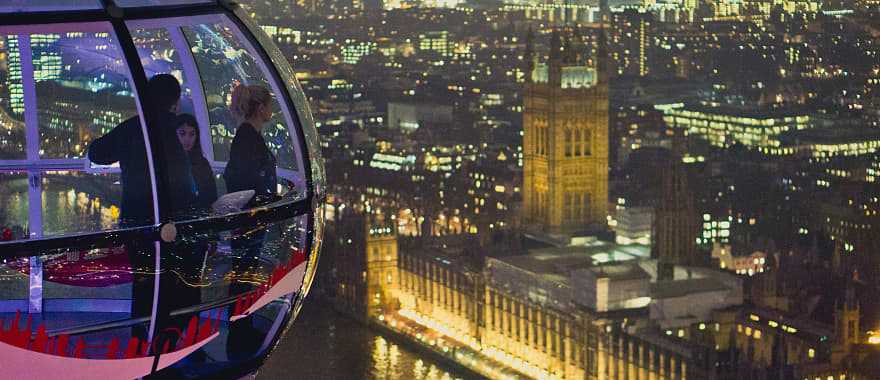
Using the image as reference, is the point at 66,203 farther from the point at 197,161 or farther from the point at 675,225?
the point at 675,225

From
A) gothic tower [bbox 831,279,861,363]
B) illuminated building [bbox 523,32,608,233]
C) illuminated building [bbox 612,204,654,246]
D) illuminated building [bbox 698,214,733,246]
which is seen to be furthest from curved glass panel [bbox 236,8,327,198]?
illuminated building [bbox 523,32,608,233]

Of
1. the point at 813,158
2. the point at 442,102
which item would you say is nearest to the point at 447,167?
the point at 442,102

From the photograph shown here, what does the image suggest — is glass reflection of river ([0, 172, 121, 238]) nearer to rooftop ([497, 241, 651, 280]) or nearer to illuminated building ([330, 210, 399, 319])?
rooftop ([497, 241, 651, 280])

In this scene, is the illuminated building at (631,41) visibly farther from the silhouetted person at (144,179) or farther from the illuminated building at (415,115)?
the silhouetted person at (144,179)

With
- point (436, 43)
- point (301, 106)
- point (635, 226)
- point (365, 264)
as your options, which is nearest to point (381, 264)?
point (365, 264)

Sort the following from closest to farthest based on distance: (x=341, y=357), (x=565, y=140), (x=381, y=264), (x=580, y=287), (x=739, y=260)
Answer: (x=341, y=357) < (x=580, y=287) < (x=739, y=260) < (x=381, y=264) < (x=565, y=140)

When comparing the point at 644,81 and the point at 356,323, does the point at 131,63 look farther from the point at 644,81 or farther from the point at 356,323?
the point at 644,81
